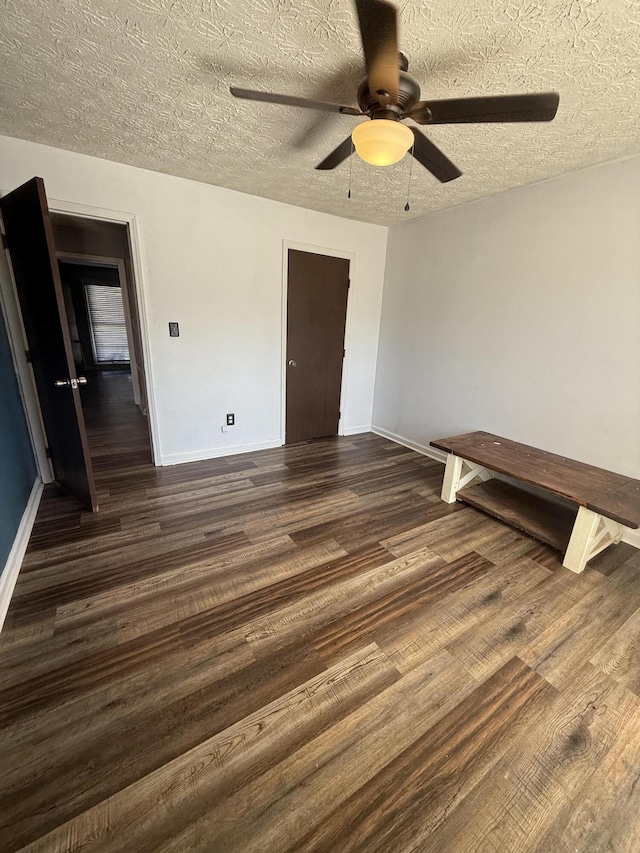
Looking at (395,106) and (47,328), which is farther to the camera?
(47,328)

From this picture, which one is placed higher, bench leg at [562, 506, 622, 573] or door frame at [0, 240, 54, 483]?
door frame at [0, 240, 54, 483]

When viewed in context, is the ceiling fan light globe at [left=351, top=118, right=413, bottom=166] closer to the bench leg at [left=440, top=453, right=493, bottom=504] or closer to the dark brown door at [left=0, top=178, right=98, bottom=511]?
the dark brown door at [left=0, top=178, right=98, bottom=511]

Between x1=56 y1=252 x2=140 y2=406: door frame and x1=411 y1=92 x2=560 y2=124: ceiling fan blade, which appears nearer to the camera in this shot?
x1=411 y1=92 x2=560 y2=124: ceiling fan blade

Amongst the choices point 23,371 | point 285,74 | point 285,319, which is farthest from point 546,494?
point 23,371

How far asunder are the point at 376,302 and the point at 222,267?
1.88m

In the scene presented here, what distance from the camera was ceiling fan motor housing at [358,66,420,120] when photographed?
1.28 metres

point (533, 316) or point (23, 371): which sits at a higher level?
point (533, 316)

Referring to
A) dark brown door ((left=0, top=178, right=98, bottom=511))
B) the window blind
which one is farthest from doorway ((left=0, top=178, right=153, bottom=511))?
the window blind

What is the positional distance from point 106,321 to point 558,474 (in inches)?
368

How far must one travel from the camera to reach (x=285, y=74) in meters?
1.56

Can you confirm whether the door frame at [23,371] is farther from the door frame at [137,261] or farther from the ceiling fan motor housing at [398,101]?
the ceiling fan motor housing at [398,101]

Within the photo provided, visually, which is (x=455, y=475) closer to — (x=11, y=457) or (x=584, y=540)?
(x=584, y=540)

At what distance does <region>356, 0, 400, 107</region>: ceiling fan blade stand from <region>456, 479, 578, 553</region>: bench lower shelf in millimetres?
2478

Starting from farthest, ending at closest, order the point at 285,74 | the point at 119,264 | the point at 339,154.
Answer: the point at 119,264
the point at 339,154
the point at 285,74
